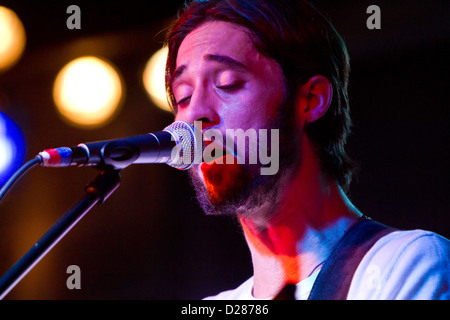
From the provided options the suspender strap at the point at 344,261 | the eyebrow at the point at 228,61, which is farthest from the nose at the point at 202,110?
the suspender strap at the point at 344,261

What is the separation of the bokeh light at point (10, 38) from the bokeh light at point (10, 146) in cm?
32

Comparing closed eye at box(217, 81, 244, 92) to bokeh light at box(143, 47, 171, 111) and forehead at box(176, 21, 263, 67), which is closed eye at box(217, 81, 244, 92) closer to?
forehead at box(176, 21, 263, 67)

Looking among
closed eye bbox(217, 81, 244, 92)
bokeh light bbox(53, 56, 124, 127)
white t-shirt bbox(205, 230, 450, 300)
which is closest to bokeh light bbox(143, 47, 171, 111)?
bokeh light bbox(53, 56, 124, 127)

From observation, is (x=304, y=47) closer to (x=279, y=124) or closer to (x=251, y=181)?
(x=279, y=124)

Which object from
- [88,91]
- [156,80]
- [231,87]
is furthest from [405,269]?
[88,91]

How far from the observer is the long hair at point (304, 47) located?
1.61m

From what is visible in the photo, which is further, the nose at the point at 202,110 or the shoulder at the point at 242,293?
the shoulder at the point at 242,293

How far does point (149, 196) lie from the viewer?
105 inches

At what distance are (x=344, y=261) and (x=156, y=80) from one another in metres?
1.69

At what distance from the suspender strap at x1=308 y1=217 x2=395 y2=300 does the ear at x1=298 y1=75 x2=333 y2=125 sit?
1.43 ft

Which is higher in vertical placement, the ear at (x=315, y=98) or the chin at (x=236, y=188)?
the ear at (x=315, y=98)

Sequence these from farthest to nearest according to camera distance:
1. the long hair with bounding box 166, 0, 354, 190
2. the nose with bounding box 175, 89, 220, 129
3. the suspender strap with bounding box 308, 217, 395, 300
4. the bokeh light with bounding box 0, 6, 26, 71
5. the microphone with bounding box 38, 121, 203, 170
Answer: the bokeh light with bounding box 0, 6, 26, 71 < the long hair with bounding box 166, 0, 354, 190 < the nose with bounding box 175, 89, 220, 129 < the suspender strap with bounding box 308, 217, 395, 300 < the microphone with bounding box 38, 121, 203, 170

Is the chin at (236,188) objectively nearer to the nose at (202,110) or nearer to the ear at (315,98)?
the nose at (202,110)

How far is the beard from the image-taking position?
4.96ft
